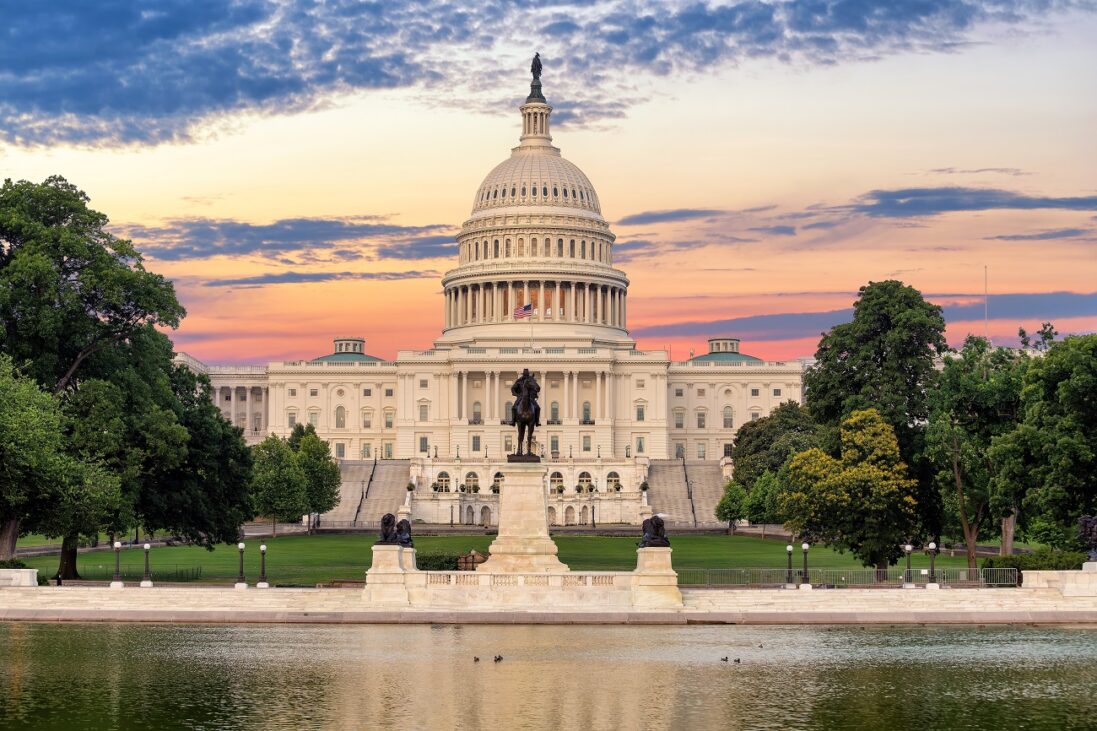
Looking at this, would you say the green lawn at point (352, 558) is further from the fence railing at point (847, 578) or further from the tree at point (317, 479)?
the tree at point (317, 479)

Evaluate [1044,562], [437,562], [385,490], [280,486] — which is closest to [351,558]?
[437,562]

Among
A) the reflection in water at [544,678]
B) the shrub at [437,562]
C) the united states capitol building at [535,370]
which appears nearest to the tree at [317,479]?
the united states capitol building at [535,370]

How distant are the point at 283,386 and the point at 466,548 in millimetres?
107582

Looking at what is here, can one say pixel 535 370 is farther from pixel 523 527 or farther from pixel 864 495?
pixel 523 527

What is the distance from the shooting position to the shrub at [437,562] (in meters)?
61.2

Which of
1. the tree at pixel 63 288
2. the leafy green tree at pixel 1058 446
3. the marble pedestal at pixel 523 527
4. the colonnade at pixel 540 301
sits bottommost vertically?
the marble pedestal at pixel 523 527

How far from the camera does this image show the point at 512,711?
1254 inches

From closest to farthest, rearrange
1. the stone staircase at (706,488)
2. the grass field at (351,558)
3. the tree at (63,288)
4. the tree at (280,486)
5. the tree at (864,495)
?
the tree at (63,288) → the tree at (864,495) → the grass field at (351,558) → the tree at (280,486) → the stone staircase at (706,488)

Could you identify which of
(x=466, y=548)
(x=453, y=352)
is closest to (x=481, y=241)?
(x=453, y=352)

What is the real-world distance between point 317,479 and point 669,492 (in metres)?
36.5

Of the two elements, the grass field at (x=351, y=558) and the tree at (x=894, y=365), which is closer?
the grass field at (x=351, y=558)

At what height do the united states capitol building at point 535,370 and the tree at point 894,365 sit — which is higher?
the united states capitol building at point 535,370

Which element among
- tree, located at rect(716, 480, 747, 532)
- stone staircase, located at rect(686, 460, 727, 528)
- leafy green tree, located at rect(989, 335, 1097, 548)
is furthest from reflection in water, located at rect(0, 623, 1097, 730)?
stone staircase, located at rect(686, 460, 727, 528)

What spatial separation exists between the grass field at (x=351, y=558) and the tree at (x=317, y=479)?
13.0 m
